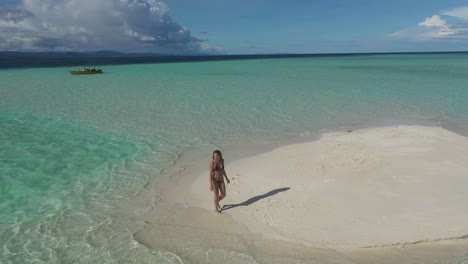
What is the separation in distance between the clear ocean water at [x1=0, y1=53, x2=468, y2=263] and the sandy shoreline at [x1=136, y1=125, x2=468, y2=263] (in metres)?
1.35

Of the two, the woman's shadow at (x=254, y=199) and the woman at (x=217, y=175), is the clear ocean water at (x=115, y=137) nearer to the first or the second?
the woman at (x=217, y=175)

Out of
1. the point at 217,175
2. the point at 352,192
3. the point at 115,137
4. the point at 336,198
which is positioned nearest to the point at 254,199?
the point at 217,175

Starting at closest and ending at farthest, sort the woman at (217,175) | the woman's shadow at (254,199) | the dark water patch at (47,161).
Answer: the woman at (217,175) < the woman's shadow at (254,199) < the dark water patch at (47,161)

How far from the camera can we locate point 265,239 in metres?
6.20

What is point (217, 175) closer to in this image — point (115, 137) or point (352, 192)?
point (352, 192)

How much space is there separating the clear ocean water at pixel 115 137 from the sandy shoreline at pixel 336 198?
1.35 m

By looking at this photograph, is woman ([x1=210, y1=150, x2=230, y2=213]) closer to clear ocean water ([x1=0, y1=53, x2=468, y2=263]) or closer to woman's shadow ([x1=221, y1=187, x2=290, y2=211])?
woman's shadow ([x1=221, y1=187, x2=290, y2=211])

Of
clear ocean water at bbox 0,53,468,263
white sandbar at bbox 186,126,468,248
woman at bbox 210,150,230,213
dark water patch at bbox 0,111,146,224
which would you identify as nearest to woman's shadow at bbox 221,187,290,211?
white sandbar at bbox 186,126,468,248

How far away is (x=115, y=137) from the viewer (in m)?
13.6

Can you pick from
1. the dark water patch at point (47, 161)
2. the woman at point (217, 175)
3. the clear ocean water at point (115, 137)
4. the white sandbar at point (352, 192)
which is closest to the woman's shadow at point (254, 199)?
the white sandbar at point (352, 192)

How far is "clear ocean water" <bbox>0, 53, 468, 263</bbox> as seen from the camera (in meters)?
6.57

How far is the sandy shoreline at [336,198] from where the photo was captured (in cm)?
616

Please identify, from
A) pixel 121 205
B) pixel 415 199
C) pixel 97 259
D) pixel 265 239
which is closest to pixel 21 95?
pixel 121 205

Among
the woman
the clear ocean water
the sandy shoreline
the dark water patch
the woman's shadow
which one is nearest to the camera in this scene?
the sandy shoreline
